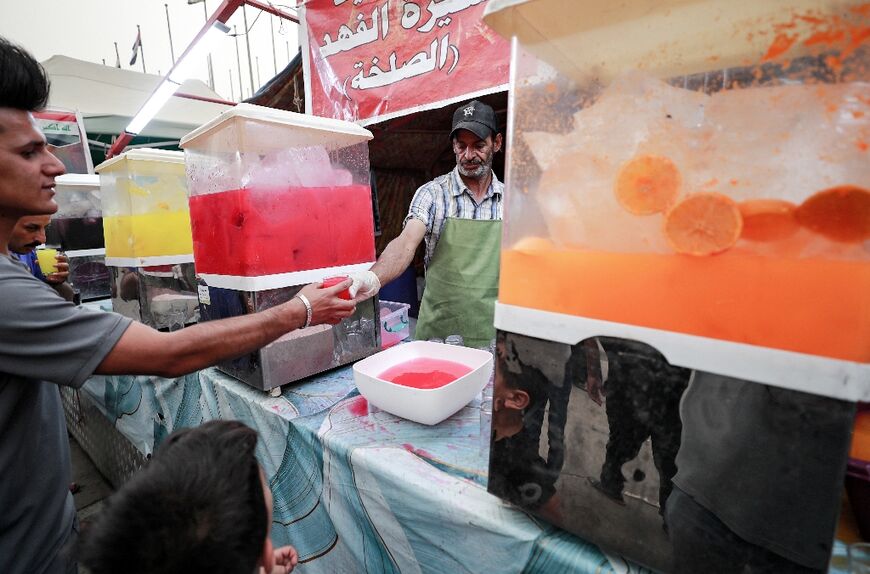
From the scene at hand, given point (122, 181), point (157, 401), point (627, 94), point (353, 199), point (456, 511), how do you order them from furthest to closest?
point (122, 181) → point (157, 401) → point (353, 199) → point (456, 511) → point (627, 94)

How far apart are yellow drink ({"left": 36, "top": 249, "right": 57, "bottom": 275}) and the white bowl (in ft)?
7.62

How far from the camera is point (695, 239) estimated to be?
60cm

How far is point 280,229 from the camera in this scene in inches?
52.7

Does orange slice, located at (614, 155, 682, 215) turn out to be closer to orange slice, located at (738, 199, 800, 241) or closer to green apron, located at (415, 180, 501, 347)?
orange slice, located at (738, 199, 800, 241)

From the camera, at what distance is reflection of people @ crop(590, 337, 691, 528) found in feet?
2.00

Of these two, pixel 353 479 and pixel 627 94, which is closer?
pixel 627 94

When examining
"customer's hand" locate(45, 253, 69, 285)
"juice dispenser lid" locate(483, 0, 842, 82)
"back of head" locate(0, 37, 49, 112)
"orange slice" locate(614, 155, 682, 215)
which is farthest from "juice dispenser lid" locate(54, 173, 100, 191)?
"orange slice" locate(614, 155, 682, 215)

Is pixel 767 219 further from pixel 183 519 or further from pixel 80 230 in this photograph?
pixel 80 230

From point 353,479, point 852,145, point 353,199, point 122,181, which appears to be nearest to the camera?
point 852,145

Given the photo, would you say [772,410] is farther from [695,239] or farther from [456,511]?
[456,511]

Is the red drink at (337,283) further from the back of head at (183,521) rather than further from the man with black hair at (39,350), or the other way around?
the back of head at (183,521)

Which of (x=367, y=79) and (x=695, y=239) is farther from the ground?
(x=367, y=79)

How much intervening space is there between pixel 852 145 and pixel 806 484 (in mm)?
421

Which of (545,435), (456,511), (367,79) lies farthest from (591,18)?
(367,79)
